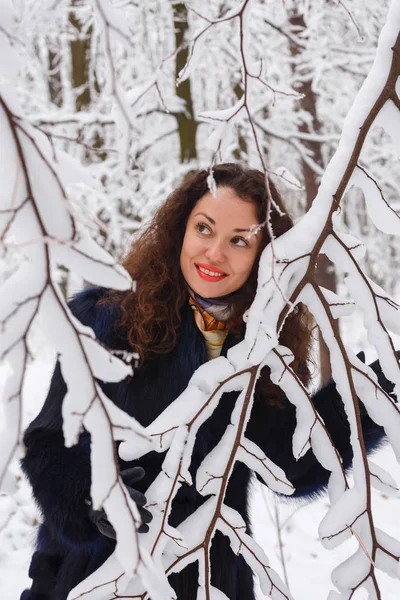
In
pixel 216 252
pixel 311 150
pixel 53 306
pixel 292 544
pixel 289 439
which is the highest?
pixel 53 306

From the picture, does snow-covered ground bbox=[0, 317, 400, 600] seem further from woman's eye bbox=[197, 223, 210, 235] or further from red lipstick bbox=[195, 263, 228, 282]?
woman's eye bbox=[197, 223, 210, 235]

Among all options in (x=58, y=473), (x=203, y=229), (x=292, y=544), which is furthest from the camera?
(x=292, y=544)

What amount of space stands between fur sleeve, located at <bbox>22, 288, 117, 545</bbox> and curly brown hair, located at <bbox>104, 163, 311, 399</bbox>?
32 centimetres

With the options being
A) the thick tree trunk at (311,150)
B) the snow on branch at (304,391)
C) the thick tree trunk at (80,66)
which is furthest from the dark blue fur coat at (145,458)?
the thick tree trunk at (80,66)

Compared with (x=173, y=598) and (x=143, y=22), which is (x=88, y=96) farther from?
(x=173, y=598)

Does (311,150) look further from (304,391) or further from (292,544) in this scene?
(304,391)

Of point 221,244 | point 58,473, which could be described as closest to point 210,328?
point 221,244

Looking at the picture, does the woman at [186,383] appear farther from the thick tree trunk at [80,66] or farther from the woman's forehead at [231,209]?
the thick tree trunk at [80,66]

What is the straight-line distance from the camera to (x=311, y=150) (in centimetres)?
527

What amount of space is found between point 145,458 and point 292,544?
2.28 m

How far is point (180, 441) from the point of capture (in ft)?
2.79

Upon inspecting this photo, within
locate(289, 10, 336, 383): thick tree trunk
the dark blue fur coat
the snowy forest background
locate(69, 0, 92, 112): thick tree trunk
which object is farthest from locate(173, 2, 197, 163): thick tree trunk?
the dark blue fur coat

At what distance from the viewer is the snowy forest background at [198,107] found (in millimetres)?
880

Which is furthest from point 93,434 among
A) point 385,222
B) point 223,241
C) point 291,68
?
point 291,68
